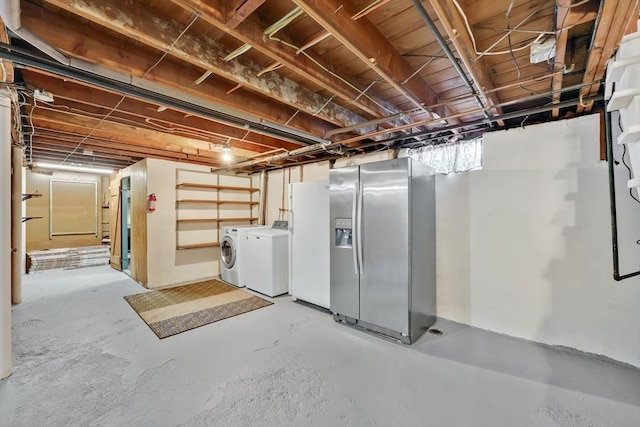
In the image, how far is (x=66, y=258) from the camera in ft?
19.9

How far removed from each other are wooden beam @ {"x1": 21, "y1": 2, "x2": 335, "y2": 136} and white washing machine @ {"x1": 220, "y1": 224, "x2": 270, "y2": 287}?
2724mm

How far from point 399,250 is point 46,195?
27.6ft

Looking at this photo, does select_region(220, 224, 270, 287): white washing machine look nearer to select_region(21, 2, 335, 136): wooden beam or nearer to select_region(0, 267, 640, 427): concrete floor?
select_region(0, 267, 640, 427): concrete floor

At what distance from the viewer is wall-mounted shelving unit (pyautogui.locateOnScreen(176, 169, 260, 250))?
5.09 meters

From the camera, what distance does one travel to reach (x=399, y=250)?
278 cm

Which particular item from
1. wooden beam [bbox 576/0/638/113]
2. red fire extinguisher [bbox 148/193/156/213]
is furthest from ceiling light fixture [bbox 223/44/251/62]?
red fire extinguisher [bbox 148/193/156/213]

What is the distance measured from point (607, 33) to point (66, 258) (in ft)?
29.6

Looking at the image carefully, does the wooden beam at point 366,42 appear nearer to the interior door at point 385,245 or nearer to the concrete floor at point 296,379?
the interior door at point 385,245

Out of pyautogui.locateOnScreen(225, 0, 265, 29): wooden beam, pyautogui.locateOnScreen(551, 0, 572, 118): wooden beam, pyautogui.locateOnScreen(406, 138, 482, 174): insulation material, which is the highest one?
pyautogui.locateOnScreen(225, 0, 265, 29): wooden beam

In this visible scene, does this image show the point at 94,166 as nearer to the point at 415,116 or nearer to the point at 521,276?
the point at 415,116

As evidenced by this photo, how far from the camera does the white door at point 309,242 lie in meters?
3.65

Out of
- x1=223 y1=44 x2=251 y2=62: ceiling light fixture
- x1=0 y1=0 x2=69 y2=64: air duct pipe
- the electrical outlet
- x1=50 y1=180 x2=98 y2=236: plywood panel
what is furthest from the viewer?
x1=50 y1=180 x2=98 y2=236: plywood panel

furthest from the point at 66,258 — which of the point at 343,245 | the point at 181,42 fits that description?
the point at 181,42

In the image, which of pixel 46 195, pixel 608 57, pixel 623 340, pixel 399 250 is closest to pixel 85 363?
pixel 399 250
